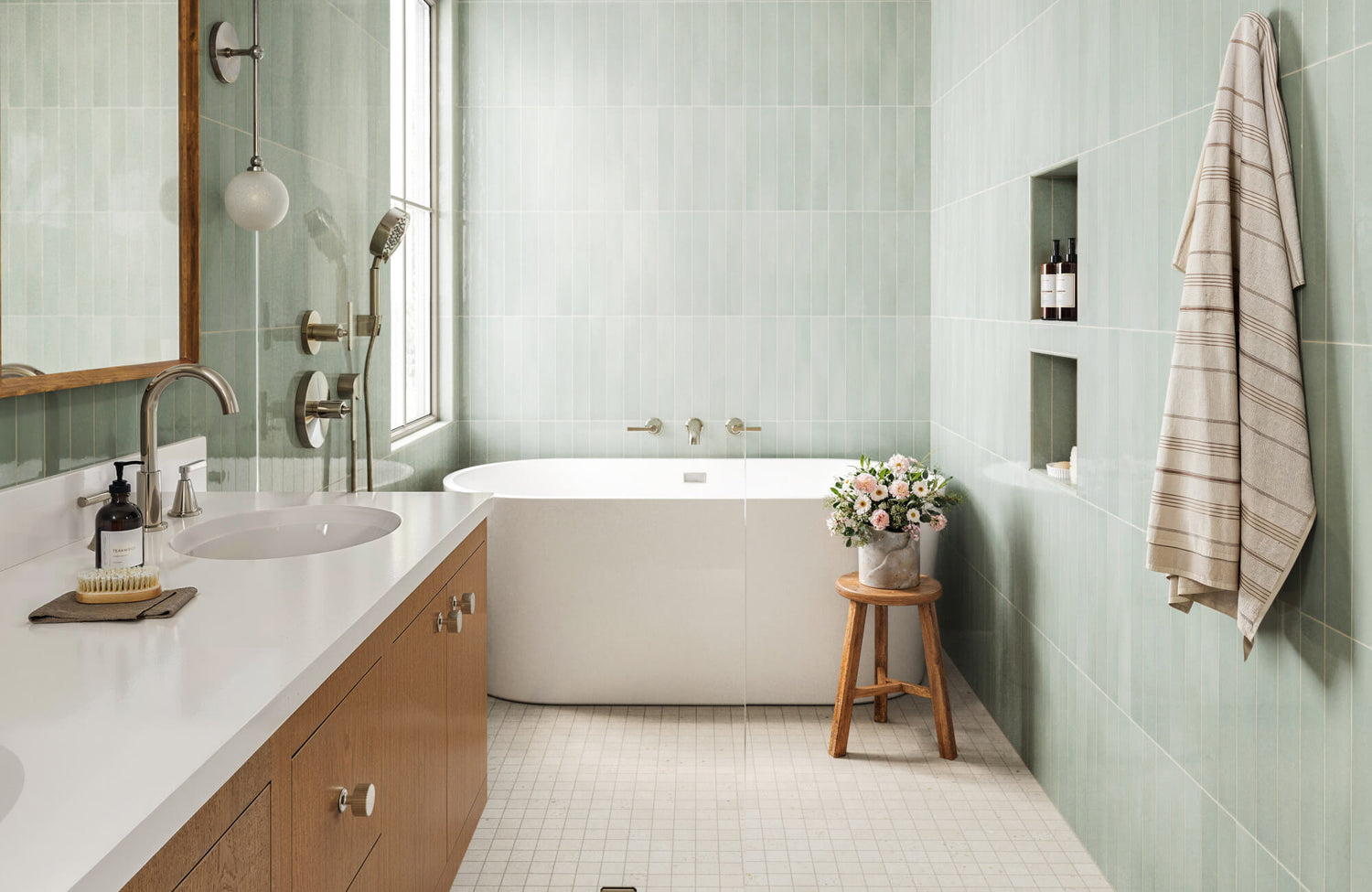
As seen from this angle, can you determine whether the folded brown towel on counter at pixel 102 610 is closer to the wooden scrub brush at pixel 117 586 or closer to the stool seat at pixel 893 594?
the wooden scrub brush at pixel 117 586

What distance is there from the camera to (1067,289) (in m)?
2.84

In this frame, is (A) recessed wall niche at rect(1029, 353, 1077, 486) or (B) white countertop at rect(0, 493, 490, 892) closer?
(B) white countertop at rect(0, 493, 490, 892)

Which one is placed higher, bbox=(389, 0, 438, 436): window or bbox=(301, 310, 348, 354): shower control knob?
bbox=(389, 0, 438, 436): window

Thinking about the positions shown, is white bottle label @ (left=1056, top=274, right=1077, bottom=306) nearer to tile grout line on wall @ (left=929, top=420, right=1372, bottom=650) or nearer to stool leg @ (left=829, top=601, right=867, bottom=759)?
tile grout line on wall @ (left=929, top=420, right=1372, bottom=650)

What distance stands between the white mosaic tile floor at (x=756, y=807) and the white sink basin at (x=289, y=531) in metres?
0.90

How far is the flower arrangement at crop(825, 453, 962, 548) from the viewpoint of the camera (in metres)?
3.23

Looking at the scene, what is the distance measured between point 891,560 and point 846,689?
401mm

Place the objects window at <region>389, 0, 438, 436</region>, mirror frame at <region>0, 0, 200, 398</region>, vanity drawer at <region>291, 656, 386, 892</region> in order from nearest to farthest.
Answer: vanity drawer at <region>291, 656, 386, 892</region> < mirror frame at <region>0, 0, 200, 398</region> < window at <region>389, 0, 438, 436</region>

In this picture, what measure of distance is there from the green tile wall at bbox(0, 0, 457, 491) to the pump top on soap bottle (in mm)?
292

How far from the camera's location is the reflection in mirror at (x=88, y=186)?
66.6 inches

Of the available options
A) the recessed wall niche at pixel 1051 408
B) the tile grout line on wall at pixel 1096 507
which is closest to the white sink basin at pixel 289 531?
the tile grout line on wall at pixel 1096 507

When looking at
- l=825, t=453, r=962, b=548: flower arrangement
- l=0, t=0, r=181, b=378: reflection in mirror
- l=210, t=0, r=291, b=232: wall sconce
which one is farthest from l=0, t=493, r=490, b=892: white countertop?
l=825, t=453, r=962, b=548: flower arrangement

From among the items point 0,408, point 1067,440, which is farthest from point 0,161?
point 1067,440

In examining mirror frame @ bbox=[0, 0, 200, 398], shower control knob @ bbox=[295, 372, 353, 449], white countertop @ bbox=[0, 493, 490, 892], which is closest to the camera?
white countertop @ bbox=[0, 493, 490, 892]
